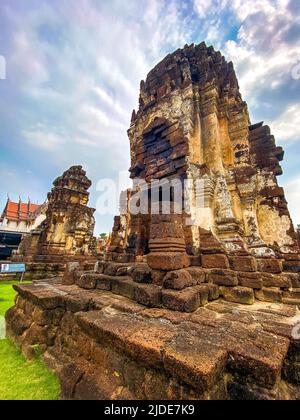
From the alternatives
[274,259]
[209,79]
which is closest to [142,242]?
[274,259]

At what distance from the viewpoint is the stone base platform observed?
1332 millimetres

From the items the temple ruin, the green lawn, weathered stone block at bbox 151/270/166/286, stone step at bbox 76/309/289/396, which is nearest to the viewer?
stone step at bbox 76/309/289/396

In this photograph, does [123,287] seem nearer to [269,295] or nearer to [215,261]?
[215,261]

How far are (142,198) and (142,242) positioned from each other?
106 centimetres

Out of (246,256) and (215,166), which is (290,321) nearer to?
(246,256)

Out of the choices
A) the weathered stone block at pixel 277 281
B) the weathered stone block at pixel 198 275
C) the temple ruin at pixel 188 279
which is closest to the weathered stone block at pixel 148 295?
the temple ruin at pixel 188 279

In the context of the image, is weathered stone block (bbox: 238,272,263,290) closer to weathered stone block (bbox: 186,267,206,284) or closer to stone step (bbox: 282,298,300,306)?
stone step (bbox: 282,298,300,306)

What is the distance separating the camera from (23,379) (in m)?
2.28

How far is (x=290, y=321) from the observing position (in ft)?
6.72

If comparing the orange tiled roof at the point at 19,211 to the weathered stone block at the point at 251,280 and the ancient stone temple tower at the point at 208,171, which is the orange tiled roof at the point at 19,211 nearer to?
the ancient stone temple tower at the point at 208,171

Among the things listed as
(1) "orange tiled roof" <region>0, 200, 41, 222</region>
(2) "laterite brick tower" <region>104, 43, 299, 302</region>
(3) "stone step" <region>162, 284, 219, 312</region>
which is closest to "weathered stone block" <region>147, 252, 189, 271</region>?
(2) "laterite brick tower" <region>104, 43, 299, 302</region>

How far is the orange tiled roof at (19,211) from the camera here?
40.0m

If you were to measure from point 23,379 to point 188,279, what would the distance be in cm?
A: 227

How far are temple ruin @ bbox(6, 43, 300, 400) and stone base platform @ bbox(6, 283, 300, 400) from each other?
0.03ft
